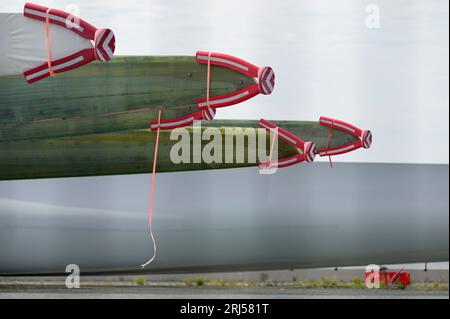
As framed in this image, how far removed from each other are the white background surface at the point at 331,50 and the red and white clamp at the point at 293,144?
0.07 meters

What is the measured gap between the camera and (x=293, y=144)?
4066 millimetres

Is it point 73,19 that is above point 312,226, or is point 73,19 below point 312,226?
above

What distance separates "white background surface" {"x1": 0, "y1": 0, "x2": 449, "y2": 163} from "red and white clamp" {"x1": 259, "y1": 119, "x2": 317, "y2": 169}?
7cm

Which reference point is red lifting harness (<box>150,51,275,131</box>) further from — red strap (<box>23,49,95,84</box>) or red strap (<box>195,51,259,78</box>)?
red strap (<box>23,49,95,84</box>)

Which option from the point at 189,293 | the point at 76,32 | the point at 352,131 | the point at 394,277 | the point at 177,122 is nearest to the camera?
the point at 76,32

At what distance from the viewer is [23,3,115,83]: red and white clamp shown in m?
3.70

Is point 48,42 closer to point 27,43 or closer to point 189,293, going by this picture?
point 27,43

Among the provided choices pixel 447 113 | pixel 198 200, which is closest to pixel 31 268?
pixel 198 200

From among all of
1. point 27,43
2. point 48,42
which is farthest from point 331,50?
point 27,43

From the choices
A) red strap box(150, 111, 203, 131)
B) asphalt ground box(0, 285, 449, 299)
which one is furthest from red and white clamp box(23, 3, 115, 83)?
asphalt ground box(0, 285, 449, 299)

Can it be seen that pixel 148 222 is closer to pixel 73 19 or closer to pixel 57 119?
pixel 57 119

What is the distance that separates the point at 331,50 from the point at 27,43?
1.60 m
